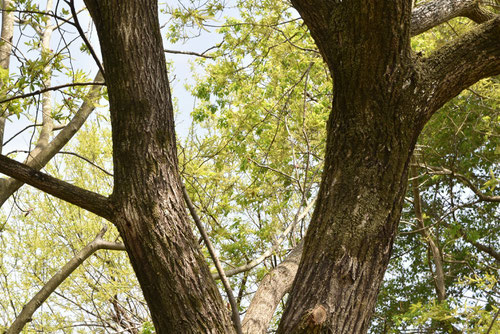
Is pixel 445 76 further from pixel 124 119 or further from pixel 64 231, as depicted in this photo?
pixel 64 231

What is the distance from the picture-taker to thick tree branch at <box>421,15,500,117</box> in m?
2.12

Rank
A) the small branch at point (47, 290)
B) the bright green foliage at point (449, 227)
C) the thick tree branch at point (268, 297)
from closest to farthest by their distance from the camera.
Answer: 1. the thick tree branch at point (268, 297)
2. the small branch at point (47, 290)
3. the bright green foliage at point (449, 227)

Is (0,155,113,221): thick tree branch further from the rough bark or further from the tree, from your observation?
the rough bark

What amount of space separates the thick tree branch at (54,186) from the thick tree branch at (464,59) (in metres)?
1.47

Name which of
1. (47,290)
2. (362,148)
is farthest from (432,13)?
(47,290)

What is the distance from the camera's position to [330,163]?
2.07 meters

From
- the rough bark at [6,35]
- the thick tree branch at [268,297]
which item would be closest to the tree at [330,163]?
→ the thick tree branch at [268,297]

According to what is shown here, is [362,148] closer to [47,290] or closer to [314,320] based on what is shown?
[314,320]

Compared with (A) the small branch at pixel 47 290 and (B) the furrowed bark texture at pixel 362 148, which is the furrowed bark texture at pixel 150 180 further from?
(A) the small branch at pixel 47 290

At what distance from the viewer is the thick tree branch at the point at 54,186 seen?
213cm

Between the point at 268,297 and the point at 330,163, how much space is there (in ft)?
5.51

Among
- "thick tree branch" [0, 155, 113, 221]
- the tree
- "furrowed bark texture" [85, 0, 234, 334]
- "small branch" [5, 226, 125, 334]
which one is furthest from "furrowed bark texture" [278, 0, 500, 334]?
"small branch" [5, 226, 125, 334]

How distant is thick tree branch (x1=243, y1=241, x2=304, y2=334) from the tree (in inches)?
47.7

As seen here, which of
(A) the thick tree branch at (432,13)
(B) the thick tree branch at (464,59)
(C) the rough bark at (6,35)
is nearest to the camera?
(B) the thick tree branch at (464,59)
